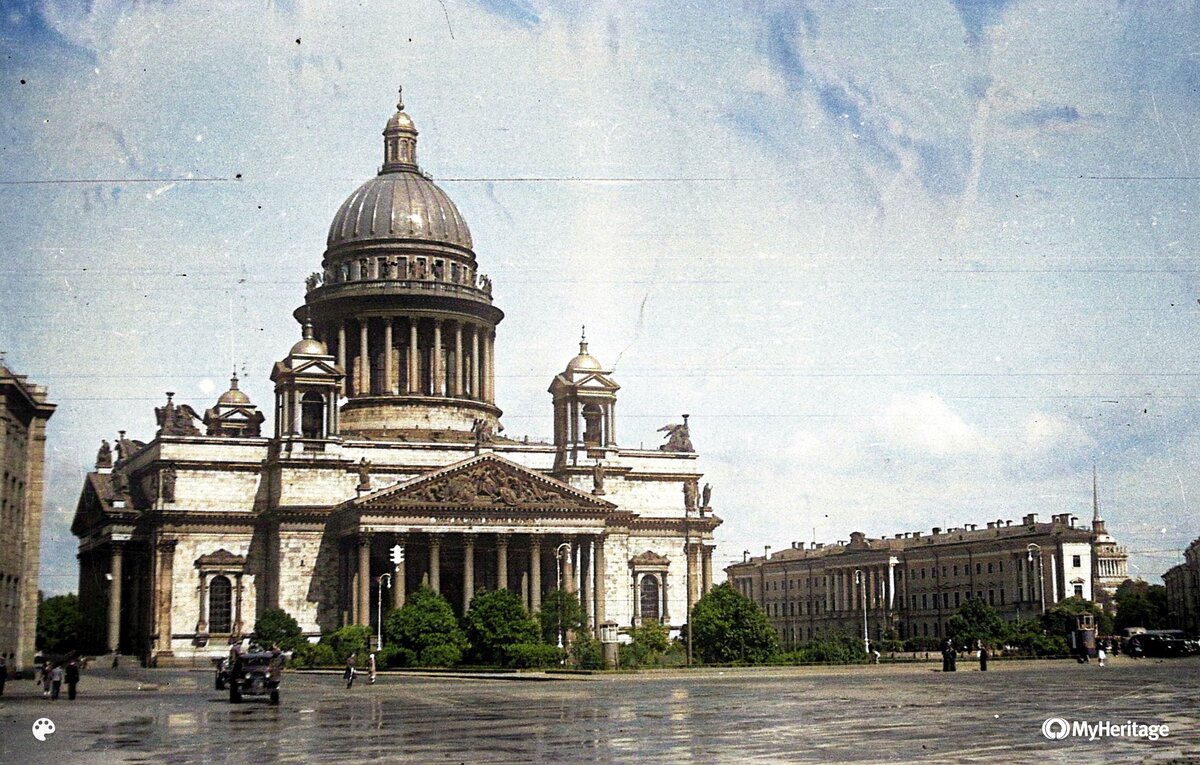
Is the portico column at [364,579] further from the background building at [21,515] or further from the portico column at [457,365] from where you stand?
the background building at [21,515]

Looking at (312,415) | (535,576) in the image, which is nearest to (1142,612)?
(535,576)

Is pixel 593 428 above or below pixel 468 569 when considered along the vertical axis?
above

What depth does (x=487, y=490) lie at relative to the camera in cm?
8888

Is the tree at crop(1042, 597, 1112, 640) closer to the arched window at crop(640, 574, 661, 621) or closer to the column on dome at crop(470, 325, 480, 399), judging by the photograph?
the arched window at crop(640, 574, 661, 621)

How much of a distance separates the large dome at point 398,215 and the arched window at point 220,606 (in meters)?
25.4

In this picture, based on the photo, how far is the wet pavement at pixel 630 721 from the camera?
83.5ft

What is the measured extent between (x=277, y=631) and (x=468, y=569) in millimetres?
10813

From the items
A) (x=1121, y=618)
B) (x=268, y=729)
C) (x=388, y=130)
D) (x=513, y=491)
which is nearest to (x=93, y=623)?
(x=513, y=491)

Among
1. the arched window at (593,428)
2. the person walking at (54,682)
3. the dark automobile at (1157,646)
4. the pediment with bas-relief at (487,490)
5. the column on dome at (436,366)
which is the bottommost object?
the dark automobile at (1157,646)

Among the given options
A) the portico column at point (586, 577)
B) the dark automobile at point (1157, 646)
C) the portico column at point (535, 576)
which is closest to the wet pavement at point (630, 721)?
the dark automobile at point (1157, 646)

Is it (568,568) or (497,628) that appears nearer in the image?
(497,628)

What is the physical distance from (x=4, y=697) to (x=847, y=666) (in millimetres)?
35613

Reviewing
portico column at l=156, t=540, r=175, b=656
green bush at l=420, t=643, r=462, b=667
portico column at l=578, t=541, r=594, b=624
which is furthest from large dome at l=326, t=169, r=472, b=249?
green bush at l=420, t=643, r=462, b=667

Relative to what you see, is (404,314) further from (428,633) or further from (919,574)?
(919,574)
